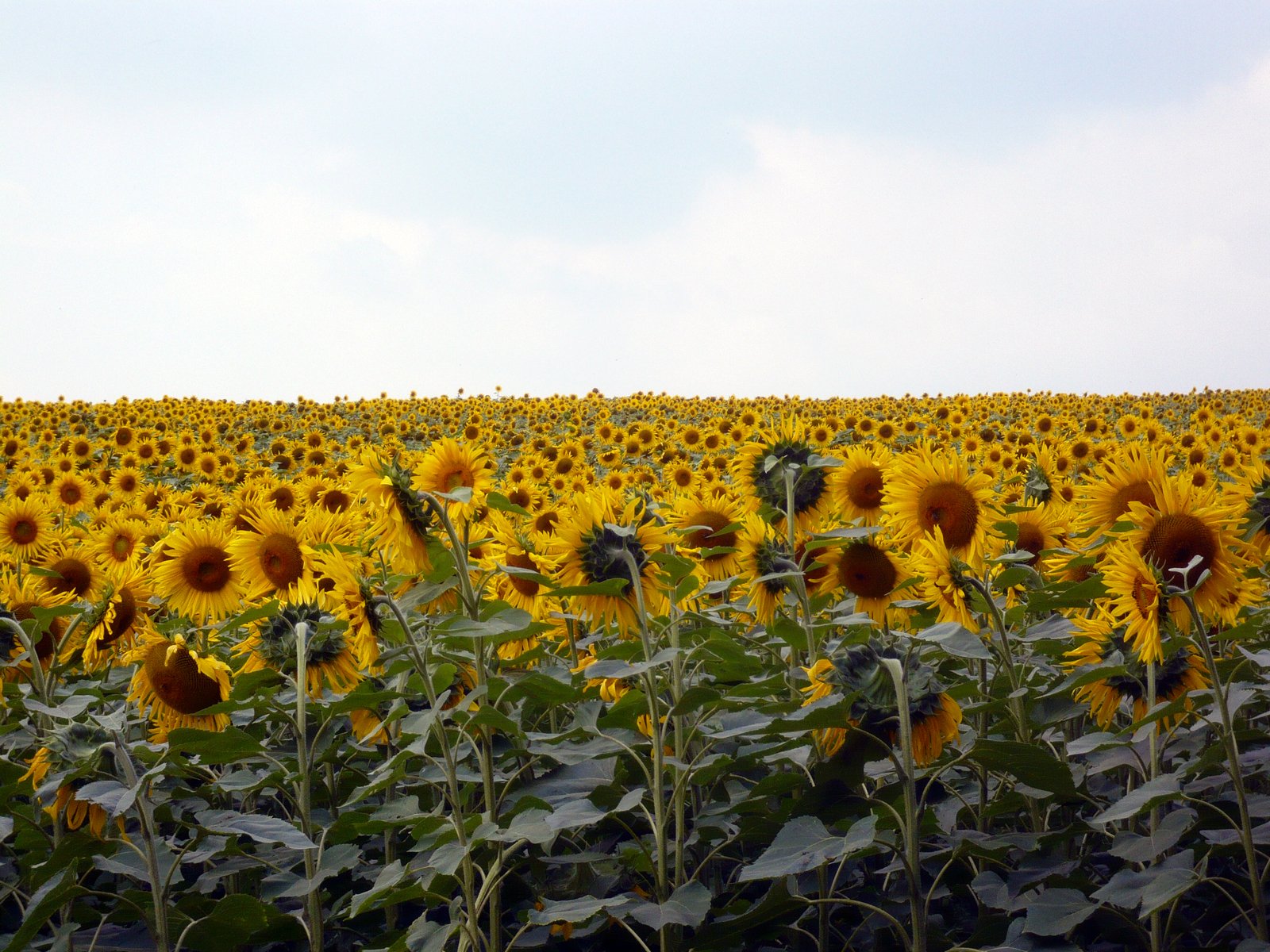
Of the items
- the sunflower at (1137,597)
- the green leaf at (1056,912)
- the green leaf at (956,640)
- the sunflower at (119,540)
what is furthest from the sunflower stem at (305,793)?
the sunflower at (119,540)

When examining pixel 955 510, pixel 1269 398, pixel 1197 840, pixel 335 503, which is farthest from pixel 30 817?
pixel 1269 398

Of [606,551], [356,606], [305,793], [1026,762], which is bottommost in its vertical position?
[305,793]

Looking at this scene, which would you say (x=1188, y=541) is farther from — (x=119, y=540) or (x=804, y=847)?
(x=119, y=540)

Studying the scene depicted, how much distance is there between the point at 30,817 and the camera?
4.08 m

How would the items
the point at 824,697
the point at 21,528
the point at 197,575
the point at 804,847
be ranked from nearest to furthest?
the point at 804,847
the point at 824,697
the point at 197,575
the point at 21,528

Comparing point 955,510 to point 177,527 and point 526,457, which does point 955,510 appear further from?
point 526,457

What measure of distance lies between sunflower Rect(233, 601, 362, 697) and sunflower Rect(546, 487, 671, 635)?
966 mm

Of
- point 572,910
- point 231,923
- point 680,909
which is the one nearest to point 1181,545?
point 680,909

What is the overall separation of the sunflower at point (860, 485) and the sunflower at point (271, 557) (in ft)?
7.56

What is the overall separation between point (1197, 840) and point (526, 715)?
2.57 m

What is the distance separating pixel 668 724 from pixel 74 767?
6.81ft

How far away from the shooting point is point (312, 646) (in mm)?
4008

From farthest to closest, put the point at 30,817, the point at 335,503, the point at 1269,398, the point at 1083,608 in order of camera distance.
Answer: the point at 1269,398 → the point at 335,503 → the point at 1083,608 → the point at 30,817

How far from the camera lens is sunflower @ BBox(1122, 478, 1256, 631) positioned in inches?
126
